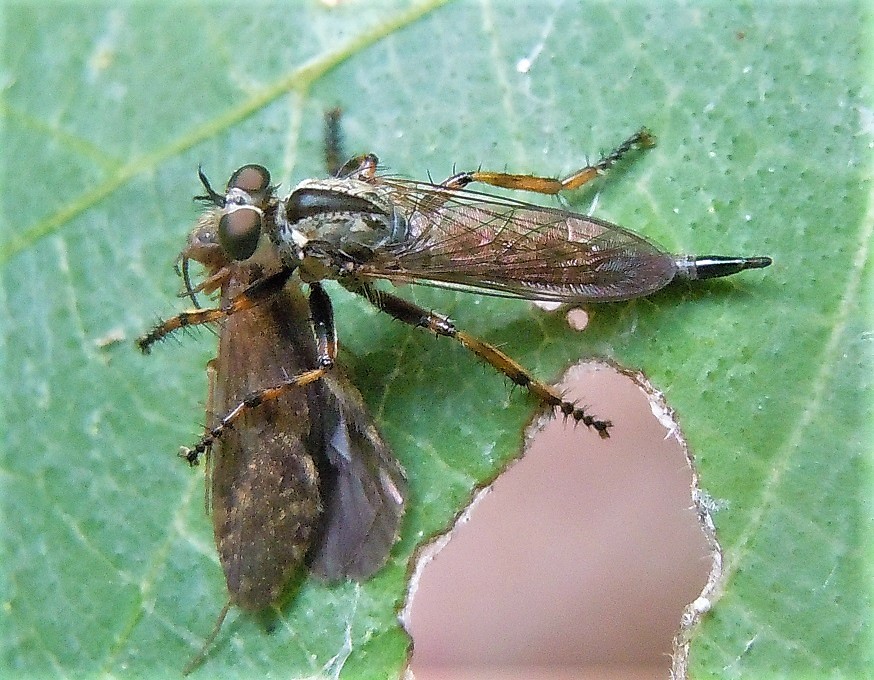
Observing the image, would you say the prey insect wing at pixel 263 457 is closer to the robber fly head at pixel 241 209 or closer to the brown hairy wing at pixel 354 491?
the brown hairy wing at pixel 354 491

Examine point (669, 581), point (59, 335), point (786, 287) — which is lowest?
point (669, 581)

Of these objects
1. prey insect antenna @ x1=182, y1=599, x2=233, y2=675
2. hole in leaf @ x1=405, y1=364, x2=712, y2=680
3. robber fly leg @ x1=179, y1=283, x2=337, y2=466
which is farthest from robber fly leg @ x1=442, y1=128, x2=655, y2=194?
prey insect antenna @ x1=182, y1=599, x2=233, y2=675

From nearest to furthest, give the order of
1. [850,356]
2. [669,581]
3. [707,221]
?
[850,356], [707,221], [669,581]

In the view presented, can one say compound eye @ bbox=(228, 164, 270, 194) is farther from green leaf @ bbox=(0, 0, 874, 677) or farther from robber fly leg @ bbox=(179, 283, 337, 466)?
robber fly leg @ bbox=(179, 283, 337, 466)

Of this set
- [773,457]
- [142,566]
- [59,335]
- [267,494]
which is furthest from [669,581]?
[59,335]

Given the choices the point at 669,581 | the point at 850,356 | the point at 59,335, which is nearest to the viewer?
the point at 850,356

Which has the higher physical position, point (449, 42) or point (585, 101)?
point (449, 42)

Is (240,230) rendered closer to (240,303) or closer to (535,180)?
(240,303)

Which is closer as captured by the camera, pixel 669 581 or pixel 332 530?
pixel 332 530

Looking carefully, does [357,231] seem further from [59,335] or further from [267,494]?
[59,335]
